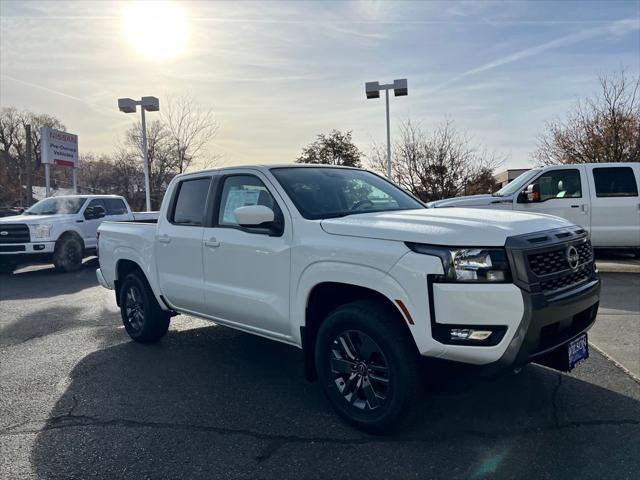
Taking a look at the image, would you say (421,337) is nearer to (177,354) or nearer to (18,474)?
(18,474)

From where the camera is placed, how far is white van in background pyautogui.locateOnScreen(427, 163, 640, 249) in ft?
32.8

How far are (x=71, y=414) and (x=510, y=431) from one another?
3.15 m

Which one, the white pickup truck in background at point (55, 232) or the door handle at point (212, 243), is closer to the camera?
the door handle at point (212, 243)

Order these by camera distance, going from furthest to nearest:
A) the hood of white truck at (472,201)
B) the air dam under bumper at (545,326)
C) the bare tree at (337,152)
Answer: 1. the bare tree at (337,152)
2. the hood of white truck at (472,201)
3. the air dam under bumper at (545,326)

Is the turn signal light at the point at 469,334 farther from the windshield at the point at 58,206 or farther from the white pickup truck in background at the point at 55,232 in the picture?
the windshield at the point at 58,206

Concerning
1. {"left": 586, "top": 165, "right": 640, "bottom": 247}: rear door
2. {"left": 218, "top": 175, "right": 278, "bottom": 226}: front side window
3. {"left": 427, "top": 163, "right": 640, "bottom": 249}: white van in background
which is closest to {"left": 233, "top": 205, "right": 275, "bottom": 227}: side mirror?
{"left": 218, "top": 175, "right": 278, "bottom": 226}: front side window

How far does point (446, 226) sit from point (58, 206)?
12.5 m

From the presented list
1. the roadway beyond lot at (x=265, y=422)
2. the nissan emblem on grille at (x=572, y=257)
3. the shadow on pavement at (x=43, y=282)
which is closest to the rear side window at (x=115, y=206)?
the shadow on pavement at (x=43, y=282)

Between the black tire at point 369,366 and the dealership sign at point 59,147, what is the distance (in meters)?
26.5

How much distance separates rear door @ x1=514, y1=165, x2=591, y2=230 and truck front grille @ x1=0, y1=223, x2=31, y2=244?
34.7ft

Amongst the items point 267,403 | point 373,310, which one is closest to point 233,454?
point 267,403

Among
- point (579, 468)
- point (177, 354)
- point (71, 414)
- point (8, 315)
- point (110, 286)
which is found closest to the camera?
point (579, 468)

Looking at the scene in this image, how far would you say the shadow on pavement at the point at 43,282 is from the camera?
950 cm

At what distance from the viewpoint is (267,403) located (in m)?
4.05
